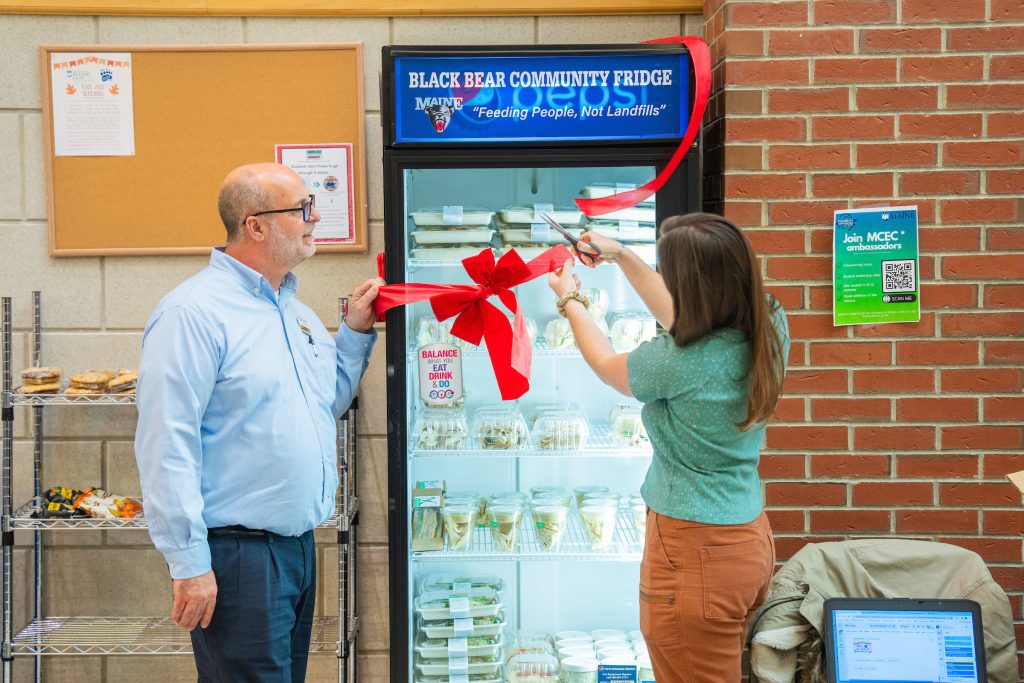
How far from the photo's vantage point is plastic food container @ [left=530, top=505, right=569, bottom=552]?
9.55ft

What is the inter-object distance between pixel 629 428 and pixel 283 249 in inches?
47.9

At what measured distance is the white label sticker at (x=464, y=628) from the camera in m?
2.91

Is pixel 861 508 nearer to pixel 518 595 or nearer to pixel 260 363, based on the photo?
pixel 518 595

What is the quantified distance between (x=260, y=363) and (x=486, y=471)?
109 cm

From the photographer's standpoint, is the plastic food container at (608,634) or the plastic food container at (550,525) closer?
the plastic food container at (550,525)

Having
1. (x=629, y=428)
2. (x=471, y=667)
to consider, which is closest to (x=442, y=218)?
(x=629, y=428)

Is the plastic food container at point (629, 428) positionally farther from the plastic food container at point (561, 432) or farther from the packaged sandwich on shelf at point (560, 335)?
the packaged sandwich on shelf at point (560, 335)

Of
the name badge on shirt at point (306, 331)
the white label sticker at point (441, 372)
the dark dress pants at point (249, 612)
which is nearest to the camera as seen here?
the dark dress pants at point (249, 612)

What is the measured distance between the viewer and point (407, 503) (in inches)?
107

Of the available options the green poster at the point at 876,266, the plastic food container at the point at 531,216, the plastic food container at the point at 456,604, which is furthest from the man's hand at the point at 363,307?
the green poster at the point at 876,266

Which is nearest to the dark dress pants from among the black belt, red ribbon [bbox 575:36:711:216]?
the black belt

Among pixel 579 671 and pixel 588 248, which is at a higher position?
pixel 588 248

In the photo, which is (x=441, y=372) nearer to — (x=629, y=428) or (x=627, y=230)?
(x=629, y=428)

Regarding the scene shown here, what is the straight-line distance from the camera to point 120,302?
341cm
